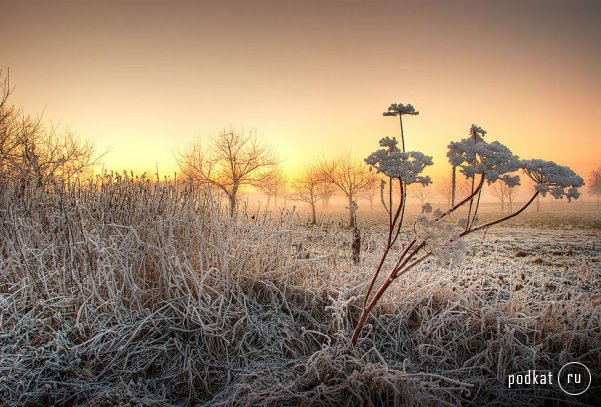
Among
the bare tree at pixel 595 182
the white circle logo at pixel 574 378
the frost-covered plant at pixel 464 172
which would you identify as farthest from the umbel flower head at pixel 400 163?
the bare tree at pixel 595 182

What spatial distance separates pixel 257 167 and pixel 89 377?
64.0ft

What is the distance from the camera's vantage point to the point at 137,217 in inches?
148

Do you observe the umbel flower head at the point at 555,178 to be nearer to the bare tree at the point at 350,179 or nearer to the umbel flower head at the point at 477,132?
the umbel flower head at the point at 477,132

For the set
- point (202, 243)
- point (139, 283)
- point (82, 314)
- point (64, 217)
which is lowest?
point (82, 314)

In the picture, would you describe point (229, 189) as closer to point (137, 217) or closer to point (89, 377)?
point (137, 217)

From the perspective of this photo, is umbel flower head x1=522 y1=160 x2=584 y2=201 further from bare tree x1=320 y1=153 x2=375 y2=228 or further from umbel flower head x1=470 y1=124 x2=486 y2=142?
bare tree x1=320 y1=153 x2=375 y2=228

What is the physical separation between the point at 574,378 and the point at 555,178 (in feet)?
5.18

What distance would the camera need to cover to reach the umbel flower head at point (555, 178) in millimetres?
1864

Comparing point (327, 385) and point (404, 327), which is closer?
point (327, 385)

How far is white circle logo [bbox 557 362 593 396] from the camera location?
2.43 meters

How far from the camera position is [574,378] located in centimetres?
252

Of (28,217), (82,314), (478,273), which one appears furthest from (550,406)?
(28,217)

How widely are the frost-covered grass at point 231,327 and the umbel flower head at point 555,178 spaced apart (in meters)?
1.07

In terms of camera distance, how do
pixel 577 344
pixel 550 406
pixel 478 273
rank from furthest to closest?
pixel 478 273 < pixel 577 344 < pixel 550 406
